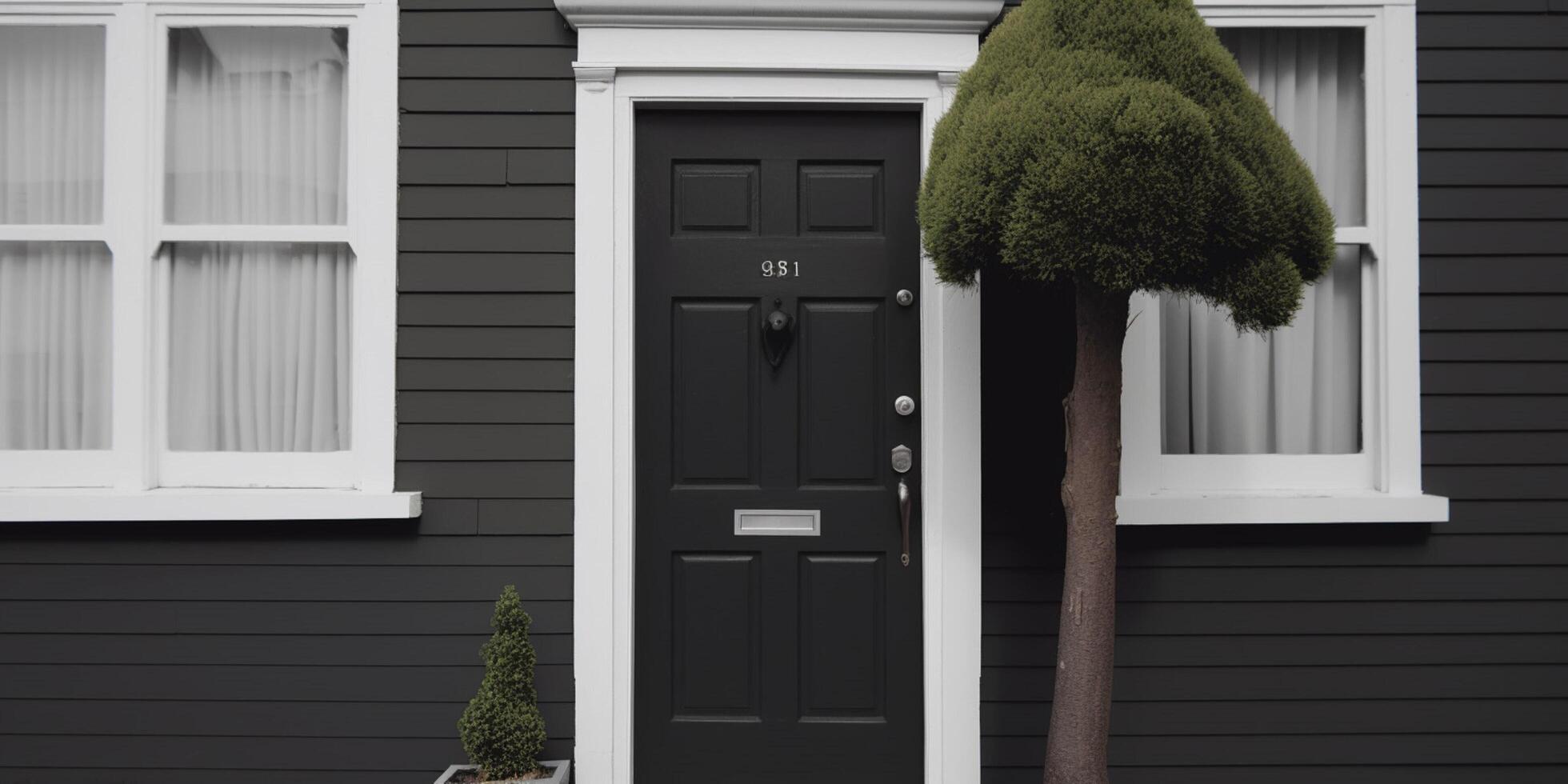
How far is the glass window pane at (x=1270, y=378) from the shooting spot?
275 cm

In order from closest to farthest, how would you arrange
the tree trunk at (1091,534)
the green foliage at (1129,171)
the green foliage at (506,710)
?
the green foliage at (1129,171) < the tree trunk at (1091,534) < the green foliage at (506,710)

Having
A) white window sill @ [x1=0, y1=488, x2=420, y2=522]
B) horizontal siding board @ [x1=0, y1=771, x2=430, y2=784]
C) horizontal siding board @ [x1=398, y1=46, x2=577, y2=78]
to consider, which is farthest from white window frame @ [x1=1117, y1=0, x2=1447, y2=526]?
horizontal siding board @ [x1=0, y1=771, x2=430, y2=784]

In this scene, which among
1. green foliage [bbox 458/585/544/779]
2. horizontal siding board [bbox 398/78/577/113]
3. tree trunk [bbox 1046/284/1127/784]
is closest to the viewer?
tree trunk [bbox 1046/284/1127/784]

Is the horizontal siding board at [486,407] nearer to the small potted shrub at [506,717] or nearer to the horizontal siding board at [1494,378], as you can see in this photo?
the small potted shrub at [506,717]

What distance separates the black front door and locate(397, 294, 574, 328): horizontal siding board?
0.81 ft

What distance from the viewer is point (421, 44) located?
2.67 metres

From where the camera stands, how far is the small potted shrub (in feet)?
7.64

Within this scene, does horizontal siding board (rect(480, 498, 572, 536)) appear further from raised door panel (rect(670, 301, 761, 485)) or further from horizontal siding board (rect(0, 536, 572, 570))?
raised door panel (rect(670, 301, 761, 485))

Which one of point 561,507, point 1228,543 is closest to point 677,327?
point 561,507

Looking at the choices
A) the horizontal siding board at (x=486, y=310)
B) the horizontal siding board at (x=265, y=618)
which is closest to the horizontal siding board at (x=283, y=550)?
the horizontal siding board at (x=265, y=618)

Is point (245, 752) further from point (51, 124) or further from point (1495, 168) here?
point (1495, 168)

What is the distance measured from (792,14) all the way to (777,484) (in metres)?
1.35

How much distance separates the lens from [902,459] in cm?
262

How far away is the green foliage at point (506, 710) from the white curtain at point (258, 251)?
0.82 metres
